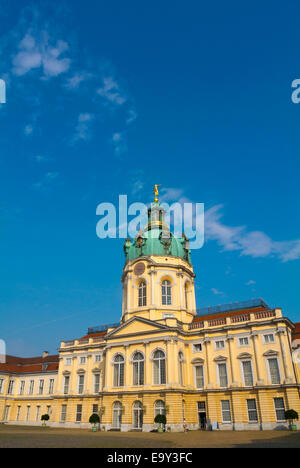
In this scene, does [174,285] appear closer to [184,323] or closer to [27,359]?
[184,323]

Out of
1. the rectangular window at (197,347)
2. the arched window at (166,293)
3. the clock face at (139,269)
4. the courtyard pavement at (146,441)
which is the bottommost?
the courtyard pavement at (146,441)

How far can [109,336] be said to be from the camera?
48.1 metres

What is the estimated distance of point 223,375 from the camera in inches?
1660

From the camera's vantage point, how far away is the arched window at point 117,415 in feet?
141

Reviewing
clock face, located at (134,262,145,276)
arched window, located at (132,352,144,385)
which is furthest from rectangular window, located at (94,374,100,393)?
clock face, located at (134,262,145,276)

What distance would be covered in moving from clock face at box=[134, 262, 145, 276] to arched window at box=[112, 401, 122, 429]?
1749cm

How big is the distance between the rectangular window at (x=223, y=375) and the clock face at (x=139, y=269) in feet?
55.7

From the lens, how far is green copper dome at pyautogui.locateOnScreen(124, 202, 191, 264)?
53750 mm

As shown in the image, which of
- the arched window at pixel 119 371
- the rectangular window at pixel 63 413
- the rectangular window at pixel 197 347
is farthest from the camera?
the rectangular window at pixel 63 413

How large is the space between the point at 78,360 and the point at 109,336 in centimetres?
953

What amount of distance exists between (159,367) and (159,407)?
4352 mm

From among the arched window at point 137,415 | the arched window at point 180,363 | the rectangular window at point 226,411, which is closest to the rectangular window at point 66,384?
the arched window at point 137,415

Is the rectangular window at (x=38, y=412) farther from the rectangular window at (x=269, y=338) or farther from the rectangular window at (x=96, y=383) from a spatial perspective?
the rectangular window at (x=269, y=338)
